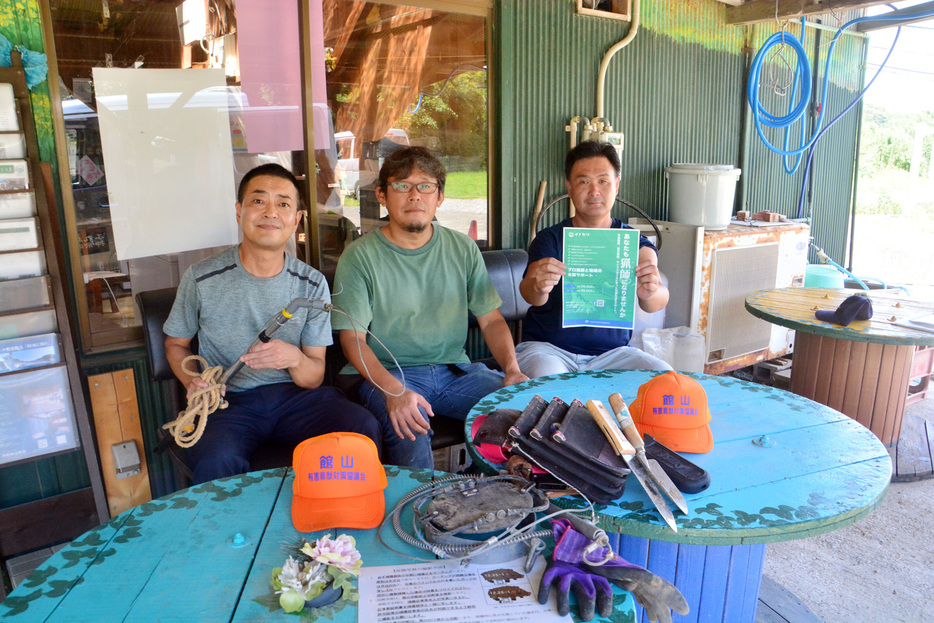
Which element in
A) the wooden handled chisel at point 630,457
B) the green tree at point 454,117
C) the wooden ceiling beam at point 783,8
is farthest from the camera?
the wooden ceiling beam at point 783,8

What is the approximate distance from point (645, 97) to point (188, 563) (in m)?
4.39

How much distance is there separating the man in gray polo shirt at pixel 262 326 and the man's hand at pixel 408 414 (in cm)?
10

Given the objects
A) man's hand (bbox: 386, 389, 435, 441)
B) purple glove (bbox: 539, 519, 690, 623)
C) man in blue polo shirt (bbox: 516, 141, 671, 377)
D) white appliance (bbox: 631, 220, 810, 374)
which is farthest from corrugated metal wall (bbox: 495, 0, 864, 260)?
purple glove (bbox: 539, 519, 690, 623)

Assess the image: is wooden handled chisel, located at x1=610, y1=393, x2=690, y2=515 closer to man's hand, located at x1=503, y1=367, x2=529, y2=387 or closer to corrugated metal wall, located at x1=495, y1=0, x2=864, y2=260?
man's hand, located at x1=503, y1=367, x2=529, y2=387

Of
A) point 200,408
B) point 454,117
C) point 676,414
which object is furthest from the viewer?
point 454,117

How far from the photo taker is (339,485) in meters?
1.51

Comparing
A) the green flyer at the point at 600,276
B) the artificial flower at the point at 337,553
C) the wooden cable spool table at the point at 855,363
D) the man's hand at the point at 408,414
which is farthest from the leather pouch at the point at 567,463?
the wooden cable spool table at the point at 855,363

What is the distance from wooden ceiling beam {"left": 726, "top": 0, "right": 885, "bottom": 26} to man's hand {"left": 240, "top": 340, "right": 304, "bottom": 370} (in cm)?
449

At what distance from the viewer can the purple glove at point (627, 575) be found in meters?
1.24

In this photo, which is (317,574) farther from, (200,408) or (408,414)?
(408,414)

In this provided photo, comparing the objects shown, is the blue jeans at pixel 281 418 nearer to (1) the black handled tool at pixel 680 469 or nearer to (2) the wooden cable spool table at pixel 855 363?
(1) the black handled tool at pixel 680 469

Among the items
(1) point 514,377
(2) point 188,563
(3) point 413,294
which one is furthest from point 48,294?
(1) point 514,377

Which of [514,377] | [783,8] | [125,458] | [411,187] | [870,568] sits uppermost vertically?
[783,8]

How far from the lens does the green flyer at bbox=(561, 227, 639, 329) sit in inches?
105
